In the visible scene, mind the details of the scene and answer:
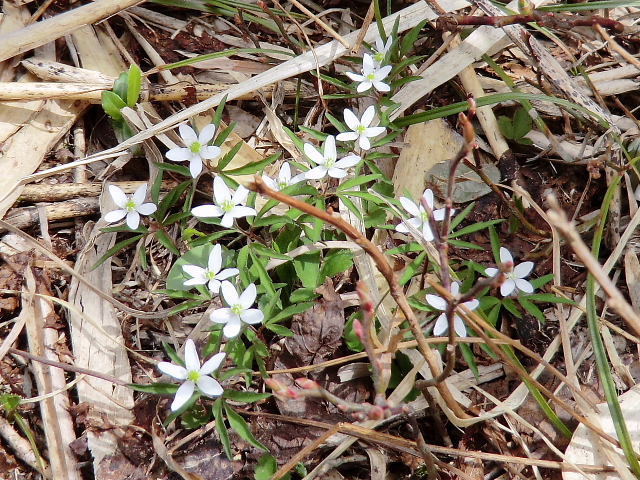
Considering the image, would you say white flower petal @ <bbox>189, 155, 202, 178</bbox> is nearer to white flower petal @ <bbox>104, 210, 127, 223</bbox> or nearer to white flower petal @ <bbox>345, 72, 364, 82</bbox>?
white flower petal @ <bbox>104, 210, 127, 223</bbox>

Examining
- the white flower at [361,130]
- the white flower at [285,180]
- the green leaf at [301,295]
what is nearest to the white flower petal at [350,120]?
the white flower at [361,130]

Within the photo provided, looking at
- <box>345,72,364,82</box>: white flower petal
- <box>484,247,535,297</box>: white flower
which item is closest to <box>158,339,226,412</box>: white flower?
<box>484,247,535,297</box>: white flower

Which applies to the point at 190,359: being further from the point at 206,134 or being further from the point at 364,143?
the point at 364,143

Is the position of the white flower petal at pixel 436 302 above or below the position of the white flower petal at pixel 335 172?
below

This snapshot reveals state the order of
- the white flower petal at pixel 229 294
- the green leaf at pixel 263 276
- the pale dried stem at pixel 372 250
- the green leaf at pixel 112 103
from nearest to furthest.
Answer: the pale dried stem at pixel 372 250
the white flower petal at pixel 229 294
the green leaf at pixel 263 276
the green leaf at pixel 112 103

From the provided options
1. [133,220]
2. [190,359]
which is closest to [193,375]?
[190,359]

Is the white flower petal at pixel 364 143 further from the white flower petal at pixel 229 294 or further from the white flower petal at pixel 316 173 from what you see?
the white flower petal at pixel 229 294

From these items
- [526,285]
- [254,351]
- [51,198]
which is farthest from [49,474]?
[526,285]

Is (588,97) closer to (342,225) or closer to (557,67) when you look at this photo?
(557,67)
